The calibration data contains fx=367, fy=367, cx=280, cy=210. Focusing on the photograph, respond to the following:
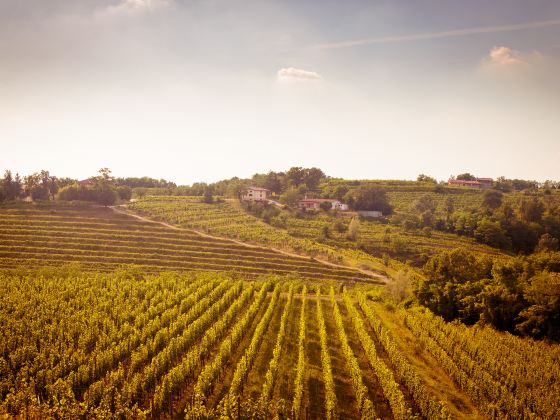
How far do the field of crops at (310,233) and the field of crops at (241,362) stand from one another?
28.4 metres

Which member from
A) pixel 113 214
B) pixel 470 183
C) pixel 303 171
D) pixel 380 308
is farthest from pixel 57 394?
pixel 470 183

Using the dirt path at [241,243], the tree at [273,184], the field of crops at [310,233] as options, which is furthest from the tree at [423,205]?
the dirt path at [241,243]

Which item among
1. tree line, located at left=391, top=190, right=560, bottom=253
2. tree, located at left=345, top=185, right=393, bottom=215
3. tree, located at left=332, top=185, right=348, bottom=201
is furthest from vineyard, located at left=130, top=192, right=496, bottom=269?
tree, located at left=332, top=185, right=348, bottom=201

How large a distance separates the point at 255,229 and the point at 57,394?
5601cm

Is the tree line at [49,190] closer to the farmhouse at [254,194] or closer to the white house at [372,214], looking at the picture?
the farmhouse at [254,194]

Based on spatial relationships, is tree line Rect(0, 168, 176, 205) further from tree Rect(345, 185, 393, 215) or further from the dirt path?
tree Rect(345, 185, 393, 215)

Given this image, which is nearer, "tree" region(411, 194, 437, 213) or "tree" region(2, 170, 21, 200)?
"tree" region(2, 170, 21, 200)

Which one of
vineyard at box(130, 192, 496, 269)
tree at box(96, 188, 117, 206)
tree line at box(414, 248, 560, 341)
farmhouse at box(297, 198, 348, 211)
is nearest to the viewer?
tree line at box(414, 248, 560, 341)

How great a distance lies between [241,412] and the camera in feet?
70.5

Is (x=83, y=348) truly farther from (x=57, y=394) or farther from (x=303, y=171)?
(x=303, y=171)

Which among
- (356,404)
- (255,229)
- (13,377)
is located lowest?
(356,404)

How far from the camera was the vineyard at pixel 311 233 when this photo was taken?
67.4 m

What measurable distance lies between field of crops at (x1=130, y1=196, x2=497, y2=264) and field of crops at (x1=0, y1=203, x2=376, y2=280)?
490 cm

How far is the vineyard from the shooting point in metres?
67.4
